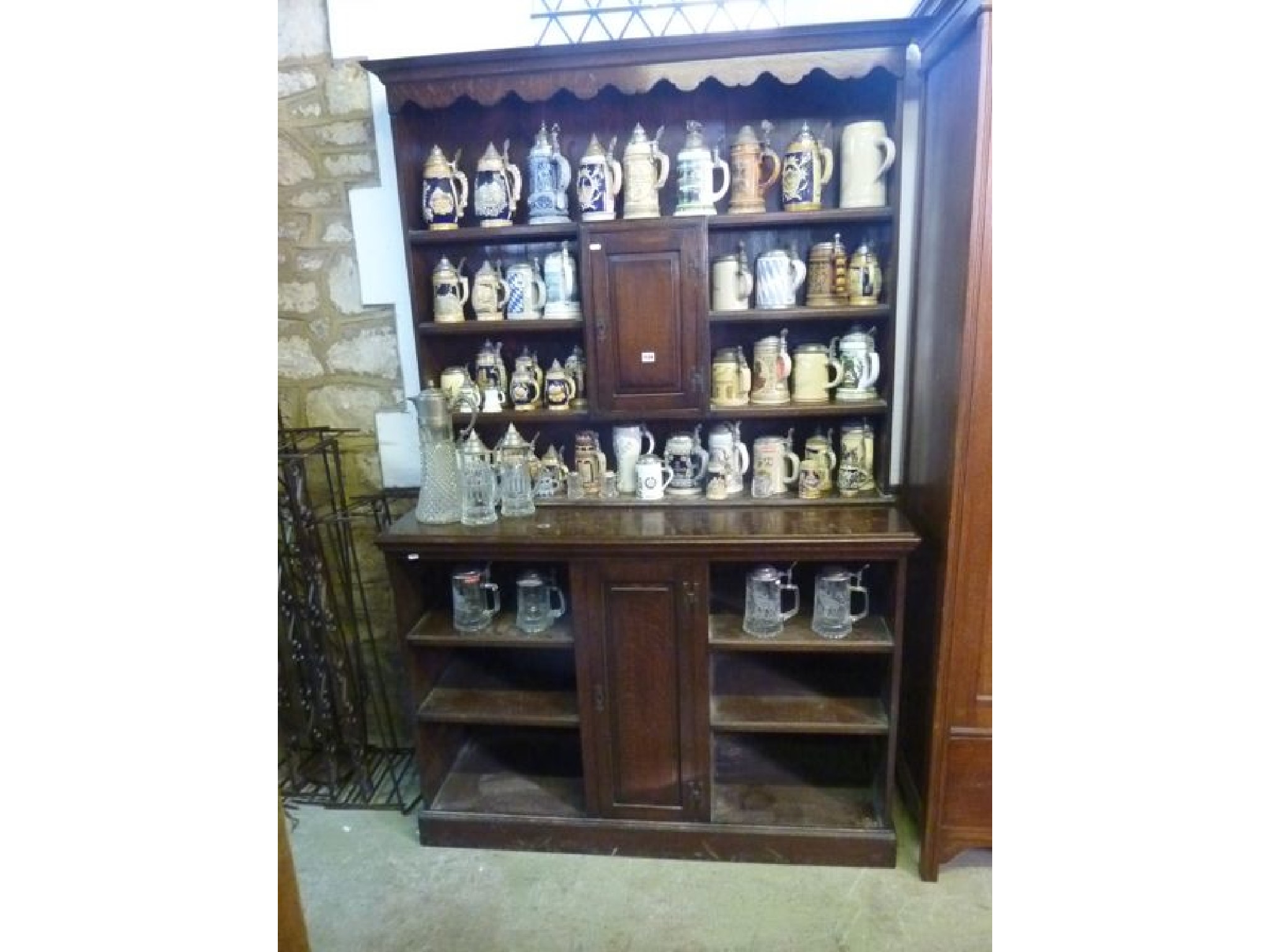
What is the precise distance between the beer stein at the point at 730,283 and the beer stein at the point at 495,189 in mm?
522

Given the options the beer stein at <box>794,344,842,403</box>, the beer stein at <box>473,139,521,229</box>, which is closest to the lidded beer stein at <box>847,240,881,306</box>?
the beer stein at <box>794,344,842,403</box>

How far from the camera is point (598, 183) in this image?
1653 mm

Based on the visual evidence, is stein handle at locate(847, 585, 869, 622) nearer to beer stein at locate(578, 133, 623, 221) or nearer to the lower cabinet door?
the lower cabinet door

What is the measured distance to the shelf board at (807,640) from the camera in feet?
5.24

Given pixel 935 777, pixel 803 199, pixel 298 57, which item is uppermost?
pixel 298 57

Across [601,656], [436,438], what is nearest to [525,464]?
[436,438]

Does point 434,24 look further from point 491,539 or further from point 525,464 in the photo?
point 491,539

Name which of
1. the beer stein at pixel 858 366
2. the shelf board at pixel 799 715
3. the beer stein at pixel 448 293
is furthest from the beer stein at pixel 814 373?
the beer stein at pixel 448 293

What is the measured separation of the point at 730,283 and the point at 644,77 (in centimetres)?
49

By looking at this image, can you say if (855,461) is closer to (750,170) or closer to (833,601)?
(833,601)

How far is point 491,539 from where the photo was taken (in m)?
1.59

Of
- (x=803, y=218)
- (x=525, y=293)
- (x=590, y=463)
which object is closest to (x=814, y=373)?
(x=803, y=218)

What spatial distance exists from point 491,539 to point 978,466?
1043 mm

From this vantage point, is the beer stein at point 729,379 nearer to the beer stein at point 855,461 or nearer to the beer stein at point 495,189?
the beer stein at point 855,461
